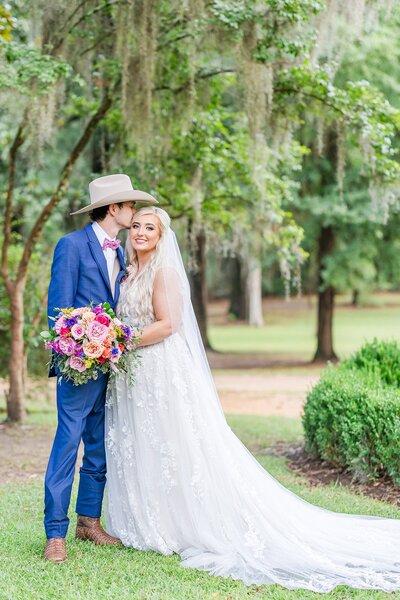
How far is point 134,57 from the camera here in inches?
324

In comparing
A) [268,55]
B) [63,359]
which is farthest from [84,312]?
[268,55]

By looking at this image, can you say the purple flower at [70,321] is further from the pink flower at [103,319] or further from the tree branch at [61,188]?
the tree branch at [61,188]

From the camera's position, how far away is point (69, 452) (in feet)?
14.5

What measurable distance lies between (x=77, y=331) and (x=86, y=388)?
46 cm

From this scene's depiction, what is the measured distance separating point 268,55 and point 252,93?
44cm

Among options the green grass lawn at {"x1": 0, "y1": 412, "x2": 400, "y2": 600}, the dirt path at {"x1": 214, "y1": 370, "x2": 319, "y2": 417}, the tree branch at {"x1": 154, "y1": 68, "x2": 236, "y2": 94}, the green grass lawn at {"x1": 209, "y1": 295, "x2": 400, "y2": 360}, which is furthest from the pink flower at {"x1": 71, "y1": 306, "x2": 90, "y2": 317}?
the green grass lawn at {"x1": 209, "y1": 295, "x2": 400, "y2": 360}

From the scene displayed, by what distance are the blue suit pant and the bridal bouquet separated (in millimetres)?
182

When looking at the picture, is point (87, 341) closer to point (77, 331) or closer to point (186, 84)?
point (77, 331)

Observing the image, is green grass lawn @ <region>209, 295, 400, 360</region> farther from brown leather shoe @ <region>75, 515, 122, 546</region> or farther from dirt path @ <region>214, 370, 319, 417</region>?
brown leather shoe @ <region>75, 515, 122, 546</region>

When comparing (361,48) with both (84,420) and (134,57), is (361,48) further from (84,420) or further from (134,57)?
(84,420)

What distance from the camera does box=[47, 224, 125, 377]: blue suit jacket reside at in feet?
14.6

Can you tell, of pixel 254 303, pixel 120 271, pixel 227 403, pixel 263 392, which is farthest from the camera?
pixel 254 303

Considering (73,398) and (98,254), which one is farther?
(98,254)

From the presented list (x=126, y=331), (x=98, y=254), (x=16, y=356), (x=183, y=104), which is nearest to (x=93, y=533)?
(x=126, y=331)
